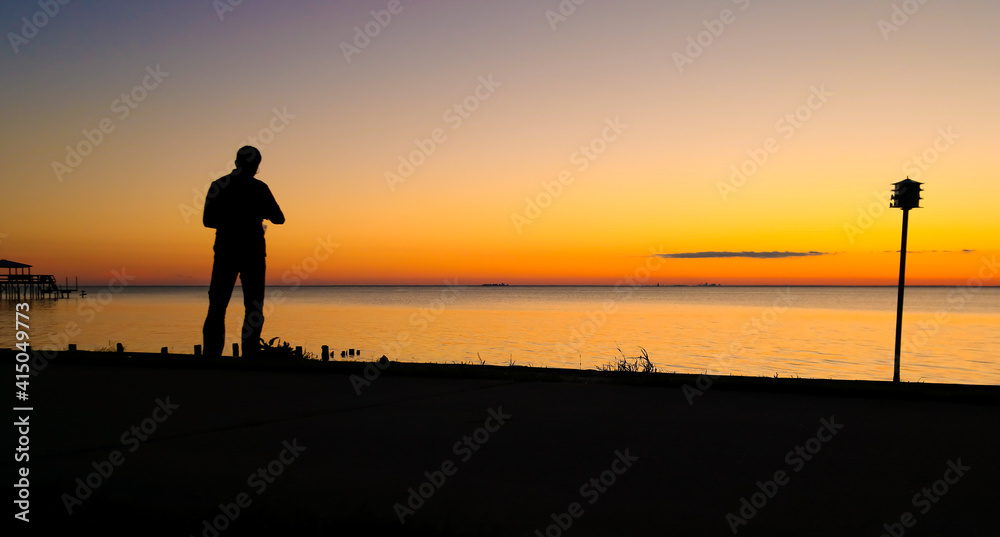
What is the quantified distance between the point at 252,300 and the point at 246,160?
210 centimetres

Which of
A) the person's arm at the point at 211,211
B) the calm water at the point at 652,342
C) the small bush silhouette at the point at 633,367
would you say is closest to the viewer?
the person's arm at the point at 211,211

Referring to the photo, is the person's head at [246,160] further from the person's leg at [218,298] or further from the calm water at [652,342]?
the calm water at [652,342]

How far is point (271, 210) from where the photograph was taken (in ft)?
33.5

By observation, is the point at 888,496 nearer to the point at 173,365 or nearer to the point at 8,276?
the point at 173,365

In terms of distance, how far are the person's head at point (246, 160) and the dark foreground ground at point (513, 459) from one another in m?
3.56

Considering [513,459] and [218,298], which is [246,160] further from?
[513,459]

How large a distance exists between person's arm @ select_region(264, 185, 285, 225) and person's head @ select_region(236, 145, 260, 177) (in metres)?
0.34

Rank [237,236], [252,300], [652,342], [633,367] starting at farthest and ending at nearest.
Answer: [652,342] → [633,367] → [252,300] → [237,236]

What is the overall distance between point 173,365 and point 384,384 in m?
3.50

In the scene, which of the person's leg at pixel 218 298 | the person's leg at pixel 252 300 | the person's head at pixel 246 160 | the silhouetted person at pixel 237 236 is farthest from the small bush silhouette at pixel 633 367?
the person's head at pixel 246 160

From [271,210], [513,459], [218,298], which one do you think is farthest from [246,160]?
[513,459]

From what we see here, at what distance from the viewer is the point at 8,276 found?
93562mm

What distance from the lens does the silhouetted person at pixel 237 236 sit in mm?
9969

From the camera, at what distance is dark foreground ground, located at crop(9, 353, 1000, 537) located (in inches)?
138
